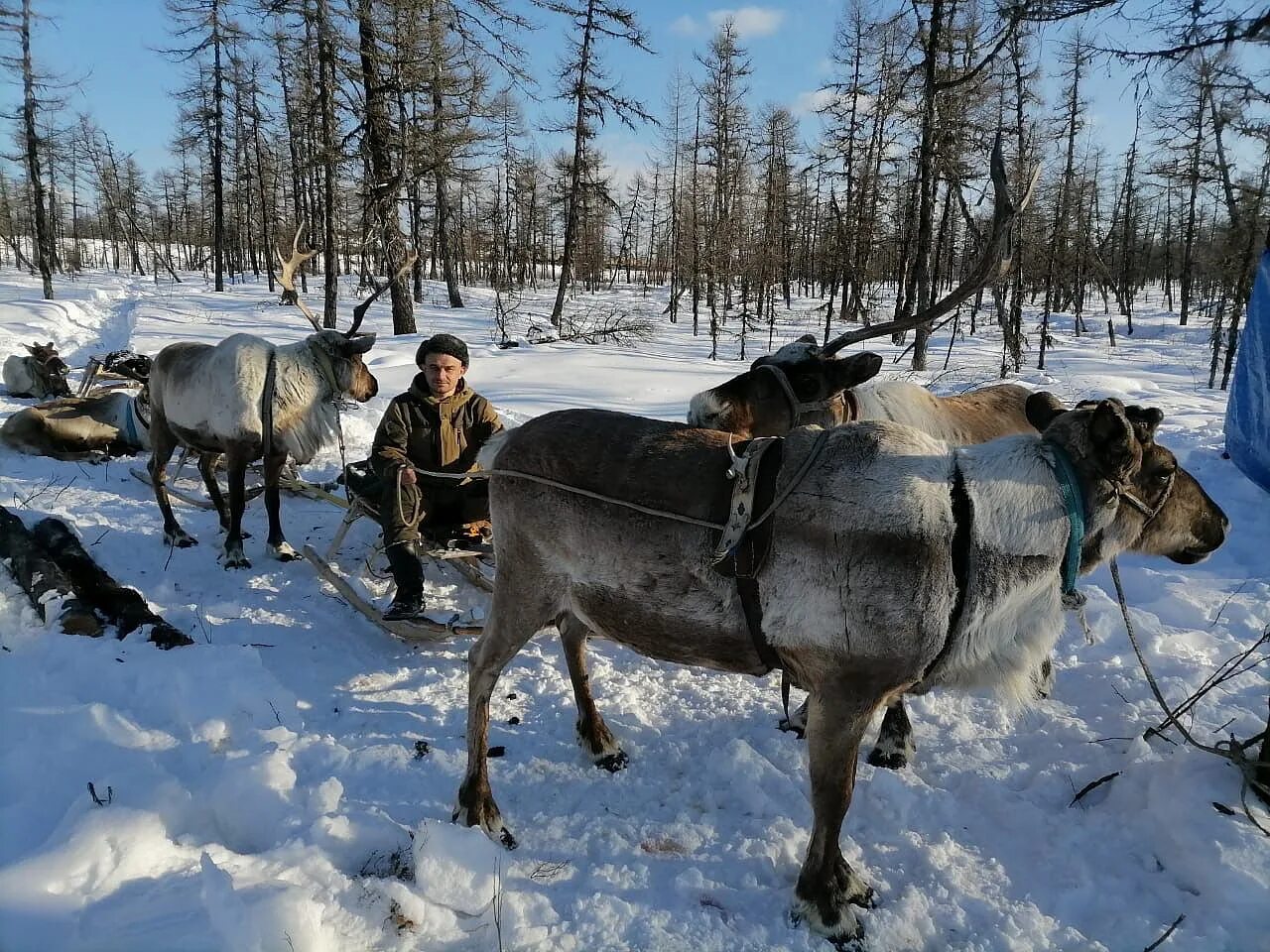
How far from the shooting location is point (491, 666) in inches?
125

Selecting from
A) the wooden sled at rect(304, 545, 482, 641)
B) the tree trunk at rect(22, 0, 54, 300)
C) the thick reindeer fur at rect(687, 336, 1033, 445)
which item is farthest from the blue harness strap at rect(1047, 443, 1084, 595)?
the tree trunk at rect(22, 0, 54, 300)

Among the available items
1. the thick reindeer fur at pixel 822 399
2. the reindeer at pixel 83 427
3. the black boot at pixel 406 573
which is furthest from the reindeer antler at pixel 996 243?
the reindeer at pixel 83 427

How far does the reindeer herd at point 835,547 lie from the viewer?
2.31 meters

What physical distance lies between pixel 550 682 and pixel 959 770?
2.21 meters

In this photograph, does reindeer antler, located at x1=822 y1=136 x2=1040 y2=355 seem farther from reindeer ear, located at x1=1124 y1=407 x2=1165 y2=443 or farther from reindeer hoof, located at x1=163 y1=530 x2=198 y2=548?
reindeer hoof, located at x1=163 y1=530 x2=198 y2=548

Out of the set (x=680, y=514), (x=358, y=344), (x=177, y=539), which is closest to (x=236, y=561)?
(x=177, y=539)

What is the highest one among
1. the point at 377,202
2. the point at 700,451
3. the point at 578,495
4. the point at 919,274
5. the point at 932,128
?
the point at 932,128

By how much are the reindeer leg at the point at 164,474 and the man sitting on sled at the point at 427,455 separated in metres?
2.49

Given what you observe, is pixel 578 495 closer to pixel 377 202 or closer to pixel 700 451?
pixel 700 451

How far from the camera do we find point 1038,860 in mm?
2850

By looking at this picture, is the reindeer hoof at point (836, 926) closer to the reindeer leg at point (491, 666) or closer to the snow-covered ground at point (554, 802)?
the snow-covered ground at point (554, 802)

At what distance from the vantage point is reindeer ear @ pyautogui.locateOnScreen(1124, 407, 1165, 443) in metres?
2.27

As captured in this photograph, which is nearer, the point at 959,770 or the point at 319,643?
the point at 959,770

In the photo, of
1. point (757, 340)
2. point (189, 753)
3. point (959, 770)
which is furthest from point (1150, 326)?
point (189, 753)
